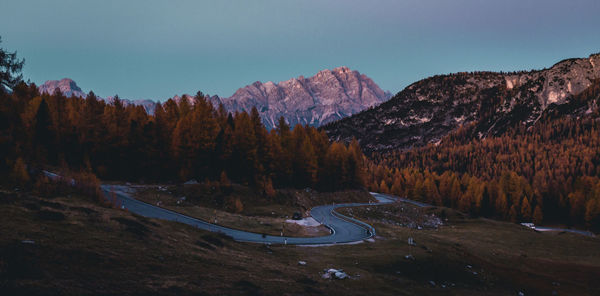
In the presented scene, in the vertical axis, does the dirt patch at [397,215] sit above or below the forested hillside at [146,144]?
below

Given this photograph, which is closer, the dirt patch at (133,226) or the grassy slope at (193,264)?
the grassy slope at (193,264)

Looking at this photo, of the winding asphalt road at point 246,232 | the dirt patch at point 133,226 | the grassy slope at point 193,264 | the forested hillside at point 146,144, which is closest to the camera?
the grassy slope at point 193,264

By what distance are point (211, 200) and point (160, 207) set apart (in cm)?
1239

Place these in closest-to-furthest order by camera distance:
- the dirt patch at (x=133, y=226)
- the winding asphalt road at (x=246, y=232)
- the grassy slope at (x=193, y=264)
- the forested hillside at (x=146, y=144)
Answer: the grassy slope at (x=193, y=264) → the dirt patch at (x=133, y=226) → the winding asphalt road at (x=246, y=232) → the forested hillside at (x=146, y=144)

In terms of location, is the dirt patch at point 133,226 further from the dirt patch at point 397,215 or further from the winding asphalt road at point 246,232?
the dirt patch at point 397,215

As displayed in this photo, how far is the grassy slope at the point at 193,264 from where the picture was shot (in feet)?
42.5

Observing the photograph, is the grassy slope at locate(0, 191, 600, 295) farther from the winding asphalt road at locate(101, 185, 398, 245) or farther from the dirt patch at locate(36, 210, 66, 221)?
the winding asphalt road at locate(101, 185, 398, 245)

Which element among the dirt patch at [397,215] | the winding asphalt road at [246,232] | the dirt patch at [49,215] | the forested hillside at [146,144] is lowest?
the dirt patch at [397,215]

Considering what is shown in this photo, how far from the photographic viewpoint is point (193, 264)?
60.2 feet

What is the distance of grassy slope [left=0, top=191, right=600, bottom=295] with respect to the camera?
13.0 metres

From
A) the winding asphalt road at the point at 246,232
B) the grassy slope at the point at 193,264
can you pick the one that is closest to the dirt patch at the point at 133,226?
the grassy slope at the point at 193,264

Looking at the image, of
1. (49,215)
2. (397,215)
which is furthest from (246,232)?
(397,215)

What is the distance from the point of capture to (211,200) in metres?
55.9

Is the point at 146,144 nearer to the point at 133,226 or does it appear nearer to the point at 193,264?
the point at 133,226
